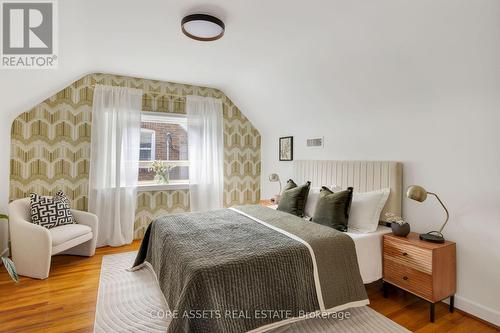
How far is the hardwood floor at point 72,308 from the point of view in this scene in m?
2.04

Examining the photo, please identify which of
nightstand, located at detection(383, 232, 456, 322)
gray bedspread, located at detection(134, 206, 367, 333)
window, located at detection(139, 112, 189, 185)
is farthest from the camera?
window, located at detection(139, 112, 189, 185)

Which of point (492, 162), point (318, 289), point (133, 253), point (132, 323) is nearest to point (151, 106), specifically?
point (133, 253)

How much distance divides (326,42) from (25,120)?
3944 millimetres

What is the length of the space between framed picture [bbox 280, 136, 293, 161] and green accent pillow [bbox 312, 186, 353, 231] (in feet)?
5.17

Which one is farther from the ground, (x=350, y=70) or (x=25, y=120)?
(x=350, y=70)

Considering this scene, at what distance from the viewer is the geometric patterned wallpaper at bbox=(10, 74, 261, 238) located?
3.53 meters

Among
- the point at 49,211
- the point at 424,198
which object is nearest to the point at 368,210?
the point at 424,198

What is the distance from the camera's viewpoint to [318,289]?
1997 mm

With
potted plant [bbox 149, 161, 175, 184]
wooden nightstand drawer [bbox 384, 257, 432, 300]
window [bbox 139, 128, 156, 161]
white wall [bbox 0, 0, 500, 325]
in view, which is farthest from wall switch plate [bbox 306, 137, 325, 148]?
window [bbox 139, 128, 156, 161]

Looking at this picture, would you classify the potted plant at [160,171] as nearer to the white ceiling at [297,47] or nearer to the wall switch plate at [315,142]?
the white ceiling at [297,47]

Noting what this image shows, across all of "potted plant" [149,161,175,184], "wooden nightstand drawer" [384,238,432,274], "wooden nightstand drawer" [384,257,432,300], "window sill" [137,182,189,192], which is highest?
"potted plant" [149,161,175,184]

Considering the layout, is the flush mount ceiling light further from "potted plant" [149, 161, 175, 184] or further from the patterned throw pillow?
the patterned throw pillow

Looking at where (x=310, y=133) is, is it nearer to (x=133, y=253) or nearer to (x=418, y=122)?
(x=418, y=122)

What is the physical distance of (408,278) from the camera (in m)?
2.29
